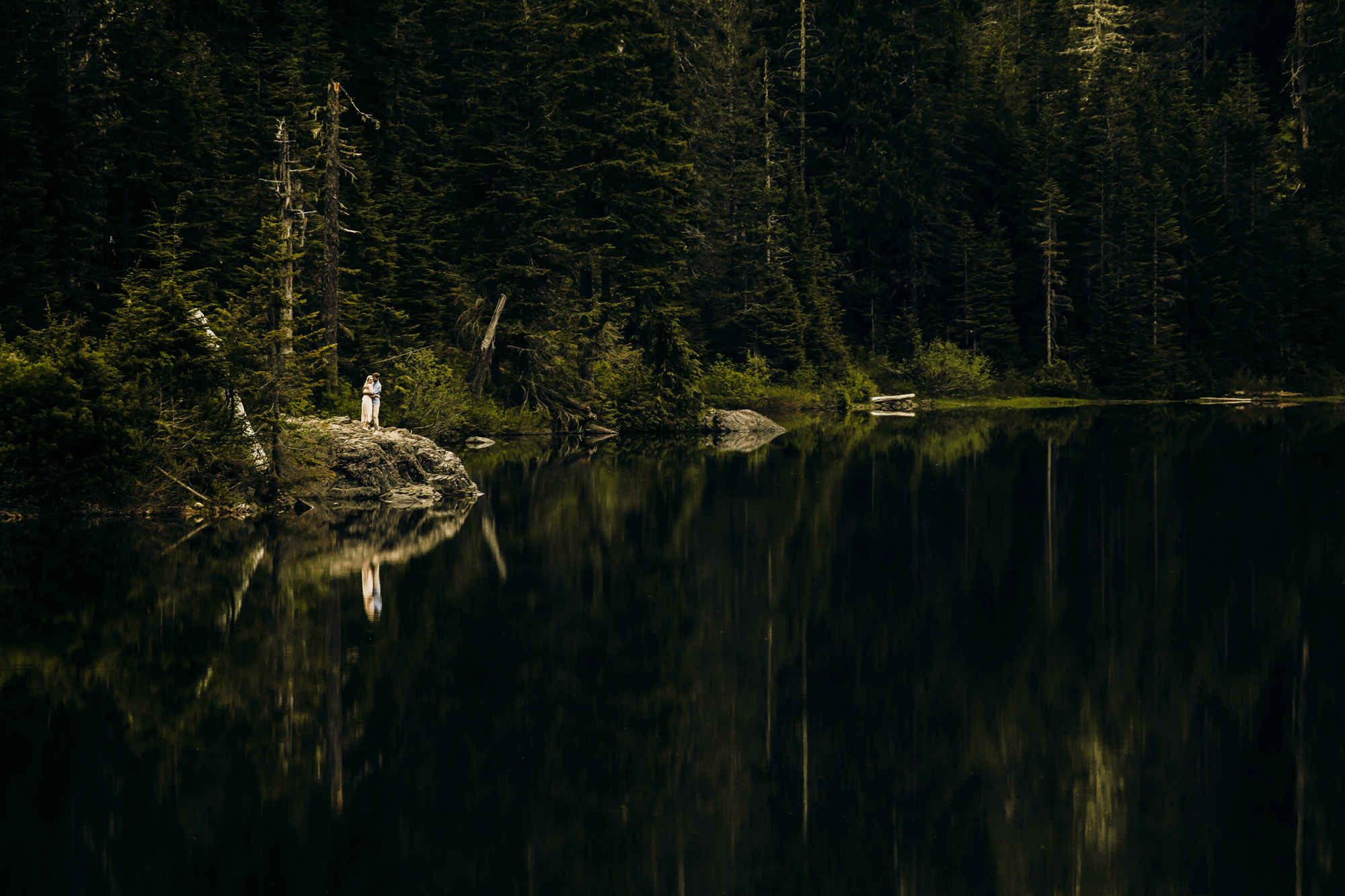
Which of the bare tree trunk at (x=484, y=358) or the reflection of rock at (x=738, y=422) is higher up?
the bare tree trunk at (x=484, y=358)

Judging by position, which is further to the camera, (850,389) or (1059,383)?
(1059,383)

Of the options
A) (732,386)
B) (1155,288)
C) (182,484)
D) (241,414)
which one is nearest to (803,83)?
(1155,288)

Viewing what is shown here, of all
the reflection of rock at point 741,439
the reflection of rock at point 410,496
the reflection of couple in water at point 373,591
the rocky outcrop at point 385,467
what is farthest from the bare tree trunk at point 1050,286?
the reflection of couple in water at point 373,591

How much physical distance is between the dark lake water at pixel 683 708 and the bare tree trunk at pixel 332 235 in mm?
17975

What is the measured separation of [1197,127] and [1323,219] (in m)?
8.68

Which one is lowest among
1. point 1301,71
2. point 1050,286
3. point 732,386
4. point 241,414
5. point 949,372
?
point 241,414

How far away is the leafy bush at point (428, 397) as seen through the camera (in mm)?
42594

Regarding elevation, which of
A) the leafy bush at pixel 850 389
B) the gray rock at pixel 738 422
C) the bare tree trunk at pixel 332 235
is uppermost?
the bare tree trunk at pixel 332 235

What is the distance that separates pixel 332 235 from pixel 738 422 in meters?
17.8

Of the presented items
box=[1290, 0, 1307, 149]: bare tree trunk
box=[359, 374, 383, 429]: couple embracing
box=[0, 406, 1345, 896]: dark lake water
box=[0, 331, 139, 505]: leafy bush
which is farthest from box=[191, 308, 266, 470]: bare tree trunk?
box=[1290, 0, 1307, 149]: bare tree trunk

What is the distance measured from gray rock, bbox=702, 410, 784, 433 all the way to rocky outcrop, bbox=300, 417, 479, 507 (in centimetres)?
2316

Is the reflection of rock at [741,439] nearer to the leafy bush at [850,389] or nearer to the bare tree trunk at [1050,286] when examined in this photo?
the leafy bush at [850,389]

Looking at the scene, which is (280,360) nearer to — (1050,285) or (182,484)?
(182,484)

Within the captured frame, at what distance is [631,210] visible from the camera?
56906mm
